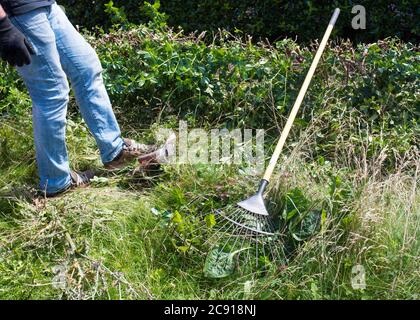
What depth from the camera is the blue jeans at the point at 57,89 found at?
158 inches

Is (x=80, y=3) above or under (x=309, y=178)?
above

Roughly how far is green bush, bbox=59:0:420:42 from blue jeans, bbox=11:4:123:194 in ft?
4.73

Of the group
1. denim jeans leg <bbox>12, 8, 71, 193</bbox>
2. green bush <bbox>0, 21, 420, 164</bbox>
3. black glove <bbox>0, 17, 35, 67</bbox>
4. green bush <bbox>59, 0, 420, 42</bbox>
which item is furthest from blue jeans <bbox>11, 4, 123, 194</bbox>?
green bush <bbox>59, 0, 420, 42</bbox>

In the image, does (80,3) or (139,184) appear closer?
(139,184)

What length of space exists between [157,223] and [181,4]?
308 cm

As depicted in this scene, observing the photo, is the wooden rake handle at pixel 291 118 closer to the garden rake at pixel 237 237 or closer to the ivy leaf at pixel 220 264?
the garden rake at pixel 237 237

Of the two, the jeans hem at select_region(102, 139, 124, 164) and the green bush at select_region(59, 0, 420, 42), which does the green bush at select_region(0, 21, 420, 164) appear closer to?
the jeans hem at select_region(102, 139, 124, 164)

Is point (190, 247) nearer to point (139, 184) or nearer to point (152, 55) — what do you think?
point (139, 184)

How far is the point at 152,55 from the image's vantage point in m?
4.98

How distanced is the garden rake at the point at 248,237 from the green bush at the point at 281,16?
240cm

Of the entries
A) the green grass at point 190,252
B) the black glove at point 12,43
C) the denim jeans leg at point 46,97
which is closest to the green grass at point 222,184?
the green grass at point 190,252

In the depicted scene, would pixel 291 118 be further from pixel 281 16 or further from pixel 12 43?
pixel 281 16
